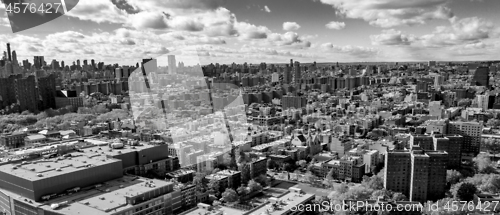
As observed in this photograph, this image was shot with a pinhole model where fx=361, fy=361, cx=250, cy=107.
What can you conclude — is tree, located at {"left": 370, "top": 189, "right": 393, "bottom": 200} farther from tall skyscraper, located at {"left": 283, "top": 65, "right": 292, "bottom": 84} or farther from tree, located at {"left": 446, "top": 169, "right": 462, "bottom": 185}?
tall skyscraper, located at {"left": 283, "top": 65, "right": 292, "bottom": 84}

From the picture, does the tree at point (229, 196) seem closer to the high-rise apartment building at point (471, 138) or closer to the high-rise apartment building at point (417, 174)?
the high-rise apartment building at point (417, 174)

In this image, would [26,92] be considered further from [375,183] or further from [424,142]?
[424,142]

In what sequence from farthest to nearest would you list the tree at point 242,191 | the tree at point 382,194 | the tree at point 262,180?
the tree at point 262,180, the tree at point 242,191, the tree at point 382,194

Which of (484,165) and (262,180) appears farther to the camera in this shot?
(484,165)

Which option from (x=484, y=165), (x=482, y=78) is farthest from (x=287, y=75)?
(x=484, y=165)

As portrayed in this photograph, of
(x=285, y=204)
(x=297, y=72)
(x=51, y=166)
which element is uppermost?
(x=297, y=72)

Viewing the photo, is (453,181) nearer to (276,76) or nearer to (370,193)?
(370,193)

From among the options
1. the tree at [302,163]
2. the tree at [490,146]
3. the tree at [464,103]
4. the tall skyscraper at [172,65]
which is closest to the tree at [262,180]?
the tree at [302,163]

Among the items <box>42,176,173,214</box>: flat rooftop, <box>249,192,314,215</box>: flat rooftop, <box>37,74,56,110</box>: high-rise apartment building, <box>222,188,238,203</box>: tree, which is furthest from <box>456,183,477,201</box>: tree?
<box>37,74,56,110</box>: high-rise apartment building

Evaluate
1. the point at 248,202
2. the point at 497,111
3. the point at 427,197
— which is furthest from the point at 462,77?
the point at 248,202

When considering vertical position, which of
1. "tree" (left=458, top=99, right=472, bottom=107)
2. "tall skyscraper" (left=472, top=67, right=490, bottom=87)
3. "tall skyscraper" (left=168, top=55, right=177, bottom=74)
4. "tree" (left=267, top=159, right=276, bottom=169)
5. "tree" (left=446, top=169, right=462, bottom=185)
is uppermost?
"tall skyscraper" (left=168, top=55, right=177, bottom=74)
